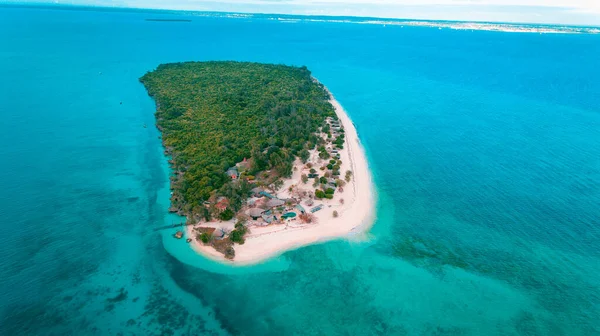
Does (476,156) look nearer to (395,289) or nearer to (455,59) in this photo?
(395,289)

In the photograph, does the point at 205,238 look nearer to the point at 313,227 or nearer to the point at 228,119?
the point at 313,227

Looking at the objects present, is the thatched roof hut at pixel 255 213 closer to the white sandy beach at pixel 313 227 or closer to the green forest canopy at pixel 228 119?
the white sandy beach at pixel 313 227

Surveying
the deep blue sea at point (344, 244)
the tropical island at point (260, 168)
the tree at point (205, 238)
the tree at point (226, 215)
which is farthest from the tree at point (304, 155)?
the tree at point (205, 238)

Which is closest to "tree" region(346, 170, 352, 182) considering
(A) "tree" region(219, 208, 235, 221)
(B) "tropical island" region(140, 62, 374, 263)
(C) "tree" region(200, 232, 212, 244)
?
(B) "tropical island" region(140, 62, 374, 263)

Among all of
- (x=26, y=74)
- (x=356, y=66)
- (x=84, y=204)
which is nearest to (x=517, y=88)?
(x=356, y=66)

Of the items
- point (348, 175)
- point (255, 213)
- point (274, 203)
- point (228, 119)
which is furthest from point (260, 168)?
point (228, 119)

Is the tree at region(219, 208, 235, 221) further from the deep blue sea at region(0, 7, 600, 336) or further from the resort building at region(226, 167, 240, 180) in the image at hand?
the resort building at region(226, 167, 240, 180)
